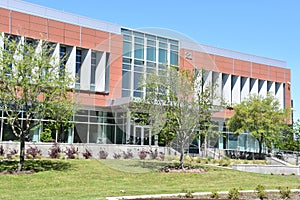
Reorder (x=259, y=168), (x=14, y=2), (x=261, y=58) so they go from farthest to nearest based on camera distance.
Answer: (x=261, y=58) → (x=14, y=2) → (x=259, y=168)

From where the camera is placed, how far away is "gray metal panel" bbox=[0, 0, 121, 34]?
36737 millimetres

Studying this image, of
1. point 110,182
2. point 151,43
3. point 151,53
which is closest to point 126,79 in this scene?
point 151,53

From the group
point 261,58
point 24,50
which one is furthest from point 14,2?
point 261,58

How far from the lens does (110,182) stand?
18469 mm

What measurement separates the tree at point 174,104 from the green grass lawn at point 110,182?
2.62 meters

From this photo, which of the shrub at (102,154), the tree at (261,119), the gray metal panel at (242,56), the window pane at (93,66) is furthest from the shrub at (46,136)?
the gray metal panel at (242,56)

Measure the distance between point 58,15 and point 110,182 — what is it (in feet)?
80.3

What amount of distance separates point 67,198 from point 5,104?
944cm

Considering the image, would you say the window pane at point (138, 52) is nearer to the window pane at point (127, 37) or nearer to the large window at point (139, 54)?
the large window at point (139, 54)

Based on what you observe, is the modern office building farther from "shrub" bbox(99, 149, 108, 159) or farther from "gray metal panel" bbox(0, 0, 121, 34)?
"shrub" bbox(99, 149, 108, 159)

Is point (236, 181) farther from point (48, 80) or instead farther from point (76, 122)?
point (76, 122)

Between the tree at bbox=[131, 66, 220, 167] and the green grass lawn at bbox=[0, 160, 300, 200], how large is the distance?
103 inches

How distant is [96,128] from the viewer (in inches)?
1614

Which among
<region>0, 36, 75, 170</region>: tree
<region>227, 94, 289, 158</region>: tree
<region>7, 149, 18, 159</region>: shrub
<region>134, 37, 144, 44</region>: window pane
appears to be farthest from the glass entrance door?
<region>0, 36, 75, 170</region>: tree
